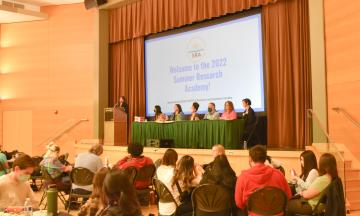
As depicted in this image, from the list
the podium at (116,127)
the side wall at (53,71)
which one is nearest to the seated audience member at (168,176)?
the podium at (116,127)

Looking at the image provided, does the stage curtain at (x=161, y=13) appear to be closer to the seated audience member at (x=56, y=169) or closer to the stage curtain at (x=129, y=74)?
the stage curtain at (x=129, y=74)

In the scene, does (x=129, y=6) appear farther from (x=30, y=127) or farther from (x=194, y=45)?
(x=30, y=127)

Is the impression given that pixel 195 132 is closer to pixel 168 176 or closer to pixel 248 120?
pixel 248 120

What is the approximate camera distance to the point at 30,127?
49.5 ft

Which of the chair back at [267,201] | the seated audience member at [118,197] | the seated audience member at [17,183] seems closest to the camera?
the seated audience member at [118,197]

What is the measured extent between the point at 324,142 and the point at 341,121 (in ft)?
1.82

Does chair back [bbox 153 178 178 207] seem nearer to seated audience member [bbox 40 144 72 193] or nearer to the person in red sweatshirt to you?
the person in red sweatshirt

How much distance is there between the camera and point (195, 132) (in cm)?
937

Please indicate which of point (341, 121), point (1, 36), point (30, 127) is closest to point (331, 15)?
point (341, 121)

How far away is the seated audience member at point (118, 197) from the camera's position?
2389 mm

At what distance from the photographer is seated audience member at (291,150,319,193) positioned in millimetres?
4547

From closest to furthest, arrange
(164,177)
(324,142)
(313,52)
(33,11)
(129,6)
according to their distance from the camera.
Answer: (164,177)
(324,142)
(313,52)
(129,6)
(33,11)

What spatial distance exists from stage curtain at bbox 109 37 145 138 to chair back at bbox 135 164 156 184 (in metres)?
6.60

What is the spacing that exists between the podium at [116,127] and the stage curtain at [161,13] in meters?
2.49
